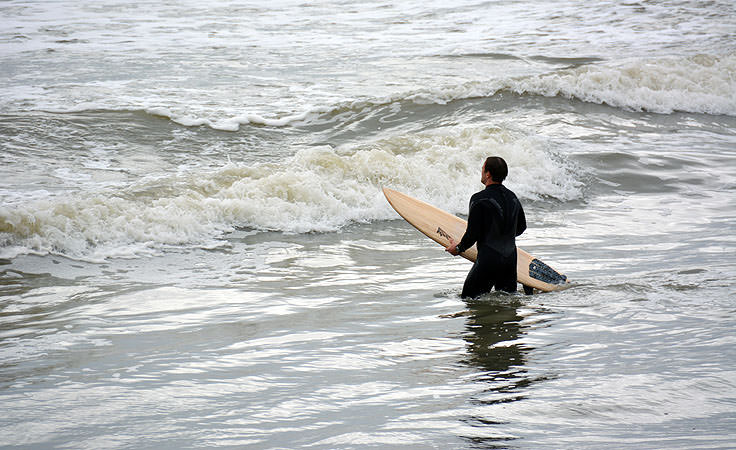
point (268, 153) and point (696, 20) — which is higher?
point (696, 20)

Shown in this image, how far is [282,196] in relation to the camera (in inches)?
396

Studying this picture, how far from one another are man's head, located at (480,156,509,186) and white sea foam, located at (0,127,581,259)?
3.70 metres

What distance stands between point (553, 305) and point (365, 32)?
2221 cm

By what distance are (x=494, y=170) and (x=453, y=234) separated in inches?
56.0

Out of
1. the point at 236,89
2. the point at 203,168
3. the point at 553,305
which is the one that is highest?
the point at 236,89

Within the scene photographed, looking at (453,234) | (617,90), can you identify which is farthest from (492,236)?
(617,90)

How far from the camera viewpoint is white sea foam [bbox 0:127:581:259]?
826 cm

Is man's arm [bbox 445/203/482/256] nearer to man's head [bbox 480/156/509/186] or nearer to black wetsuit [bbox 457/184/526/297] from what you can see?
black wetsuit [bbox 457/184/526/297]

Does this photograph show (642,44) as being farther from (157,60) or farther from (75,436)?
(75,436)

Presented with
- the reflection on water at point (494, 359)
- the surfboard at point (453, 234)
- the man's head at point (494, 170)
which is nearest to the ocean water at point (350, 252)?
the reflection on water at point (494, 359)

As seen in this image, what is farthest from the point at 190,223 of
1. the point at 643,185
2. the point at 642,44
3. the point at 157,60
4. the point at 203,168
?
the point at 642,44

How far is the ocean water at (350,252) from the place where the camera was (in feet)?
12.7

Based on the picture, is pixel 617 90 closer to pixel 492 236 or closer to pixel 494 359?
pixel 492 236

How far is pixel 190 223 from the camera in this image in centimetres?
890
